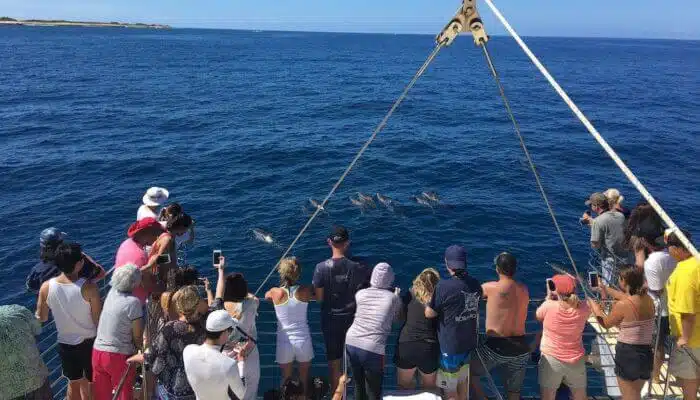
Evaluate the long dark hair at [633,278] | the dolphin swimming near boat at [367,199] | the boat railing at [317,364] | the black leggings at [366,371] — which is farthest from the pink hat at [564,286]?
the dolphin swimming near boat at [367,199]

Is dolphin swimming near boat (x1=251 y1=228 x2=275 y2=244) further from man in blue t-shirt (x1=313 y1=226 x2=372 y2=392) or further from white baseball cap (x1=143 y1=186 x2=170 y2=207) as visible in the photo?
man in blue t-shirt (x1=313 y1=226 x2=372 y2=392)

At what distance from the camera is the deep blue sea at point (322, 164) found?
22062 mm

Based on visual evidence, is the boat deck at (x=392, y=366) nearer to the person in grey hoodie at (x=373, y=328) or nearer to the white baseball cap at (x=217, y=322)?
the person in grey hoodie at (x=373, y=328)

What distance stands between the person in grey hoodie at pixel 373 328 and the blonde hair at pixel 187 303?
2.01 meters

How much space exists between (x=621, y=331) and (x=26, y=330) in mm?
7155

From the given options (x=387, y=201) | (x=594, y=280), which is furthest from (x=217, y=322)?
(x=387, y=201)

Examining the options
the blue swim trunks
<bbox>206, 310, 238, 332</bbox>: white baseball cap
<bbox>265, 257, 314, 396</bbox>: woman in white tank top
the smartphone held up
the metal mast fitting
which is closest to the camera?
<bbox>206, 310, 238, 332</bbox>: white baseball cap

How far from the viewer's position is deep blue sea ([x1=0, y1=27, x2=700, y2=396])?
22.1 meters

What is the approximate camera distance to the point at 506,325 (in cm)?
680

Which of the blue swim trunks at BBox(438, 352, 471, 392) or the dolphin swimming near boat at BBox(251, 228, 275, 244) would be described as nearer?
the blue swim trunks at BBox(438, 352, 471, 392)

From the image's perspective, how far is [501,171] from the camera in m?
32.8

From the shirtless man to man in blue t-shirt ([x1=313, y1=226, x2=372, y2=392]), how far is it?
1720 millimetres

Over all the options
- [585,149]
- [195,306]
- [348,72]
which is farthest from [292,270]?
[348,72]

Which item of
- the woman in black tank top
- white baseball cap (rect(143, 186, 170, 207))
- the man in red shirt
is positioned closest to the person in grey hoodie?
the woman in black tank top
